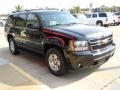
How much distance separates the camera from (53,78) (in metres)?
6.00

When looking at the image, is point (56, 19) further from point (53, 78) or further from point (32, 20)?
point (53, 78)

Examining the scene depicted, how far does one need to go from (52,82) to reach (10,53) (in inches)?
163

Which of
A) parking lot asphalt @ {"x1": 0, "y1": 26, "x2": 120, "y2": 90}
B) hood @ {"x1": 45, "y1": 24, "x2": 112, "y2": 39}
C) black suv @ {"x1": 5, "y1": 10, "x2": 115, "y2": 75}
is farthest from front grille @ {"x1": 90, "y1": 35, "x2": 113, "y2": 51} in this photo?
parking lot asphalt @ {"x1": 0, "y1": 26, "x2": 120, "y2": 90}

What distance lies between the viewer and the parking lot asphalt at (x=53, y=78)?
212 inches

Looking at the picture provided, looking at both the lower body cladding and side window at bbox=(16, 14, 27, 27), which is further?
side window at bbox=(16, 14, 27, 27)

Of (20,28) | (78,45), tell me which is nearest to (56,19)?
(20,28)

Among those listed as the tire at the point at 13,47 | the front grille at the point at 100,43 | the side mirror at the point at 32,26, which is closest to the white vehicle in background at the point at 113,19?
the tire at the point at 13,47

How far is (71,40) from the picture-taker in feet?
18.0

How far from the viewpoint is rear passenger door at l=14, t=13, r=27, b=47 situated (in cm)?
768

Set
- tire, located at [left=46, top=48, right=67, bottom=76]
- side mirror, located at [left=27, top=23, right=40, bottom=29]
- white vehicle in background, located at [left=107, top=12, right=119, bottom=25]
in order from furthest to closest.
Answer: white vehicle in background, located at [left=107, top=12, right=119, bottom=25] < side mirror, located at [left=27, top=23, right=40, bottom=29] < tire, located at [left=46, top=48, right=67, bottom=76]

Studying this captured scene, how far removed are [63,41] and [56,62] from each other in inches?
28.6

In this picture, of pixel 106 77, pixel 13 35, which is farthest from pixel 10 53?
pixel 106 77

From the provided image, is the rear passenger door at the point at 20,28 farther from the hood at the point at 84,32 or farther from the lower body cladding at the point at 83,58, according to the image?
the lower body cladding at the point at 83,58

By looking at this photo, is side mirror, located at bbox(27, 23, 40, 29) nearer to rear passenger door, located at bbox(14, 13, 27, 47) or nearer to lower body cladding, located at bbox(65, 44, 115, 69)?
rear passenger door, located at bbox(14, 13, 27, 47)
